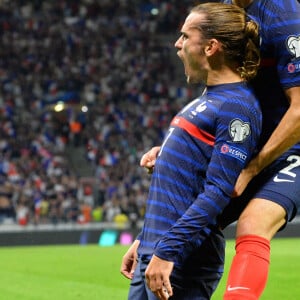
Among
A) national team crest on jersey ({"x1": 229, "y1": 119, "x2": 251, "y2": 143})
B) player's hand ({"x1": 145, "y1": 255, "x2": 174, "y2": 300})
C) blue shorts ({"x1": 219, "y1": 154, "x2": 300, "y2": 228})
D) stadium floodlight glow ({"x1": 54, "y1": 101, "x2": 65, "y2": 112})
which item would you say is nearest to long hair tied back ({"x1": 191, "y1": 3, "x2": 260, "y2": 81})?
national team crest on jersey ({"x1": 229, "y1": 119, "x2": 251, "y2": 143})

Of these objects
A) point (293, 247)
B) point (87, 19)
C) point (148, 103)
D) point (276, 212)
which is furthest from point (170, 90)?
point (276, 212)

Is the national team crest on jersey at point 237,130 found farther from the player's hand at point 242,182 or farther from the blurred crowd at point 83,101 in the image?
the blurred crowd at point 83,101

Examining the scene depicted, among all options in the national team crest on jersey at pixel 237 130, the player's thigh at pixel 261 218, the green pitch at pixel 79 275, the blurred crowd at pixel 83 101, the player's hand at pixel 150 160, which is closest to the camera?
the national team crest on jersey at pixel 237 130

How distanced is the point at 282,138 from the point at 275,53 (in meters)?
0.41

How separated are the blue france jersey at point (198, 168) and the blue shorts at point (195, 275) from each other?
52 mm

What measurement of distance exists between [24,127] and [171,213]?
68.9 ft

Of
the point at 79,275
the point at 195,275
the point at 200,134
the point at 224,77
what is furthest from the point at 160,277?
the point at 79,275

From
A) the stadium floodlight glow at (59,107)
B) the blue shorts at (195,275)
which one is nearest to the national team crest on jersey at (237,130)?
the blue shorts at (195,275)

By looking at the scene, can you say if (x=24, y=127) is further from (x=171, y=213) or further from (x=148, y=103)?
(x=171, y=213)

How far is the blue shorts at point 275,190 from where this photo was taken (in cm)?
346

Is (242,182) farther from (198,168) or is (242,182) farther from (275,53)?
(275,53)

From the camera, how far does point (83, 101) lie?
85.6ft

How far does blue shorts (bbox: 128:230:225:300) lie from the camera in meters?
3.13

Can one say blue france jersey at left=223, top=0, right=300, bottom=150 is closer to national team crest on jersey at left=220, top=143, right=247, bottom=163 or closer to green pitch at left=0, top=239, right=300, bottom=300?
national team crest on jersey at left=220, top=143, right=247, bottom=163
